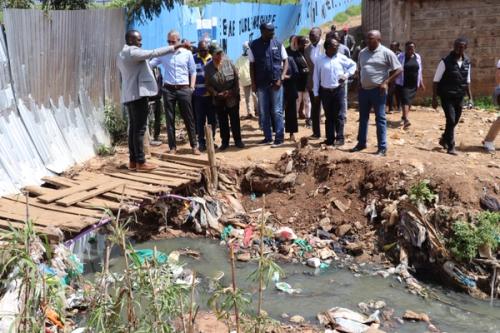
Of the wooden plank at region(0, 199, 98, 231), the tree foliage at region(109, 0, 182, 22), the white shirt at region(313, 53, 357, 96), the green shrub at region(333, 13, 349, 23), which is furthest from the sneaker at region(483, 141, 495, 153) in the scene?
the green shrub at region(333, 13, 349, 23)

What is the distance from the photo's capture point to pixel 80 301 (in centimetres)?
488

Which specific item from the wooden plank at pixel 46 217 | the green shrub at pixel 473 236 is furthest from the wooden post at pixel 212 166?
the green shrub at pixel 473 236

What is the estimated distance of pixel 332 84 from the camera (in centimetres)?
790

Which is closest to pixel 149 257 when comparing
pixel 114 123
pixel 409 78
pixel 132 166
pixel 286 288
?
pixel 286 288

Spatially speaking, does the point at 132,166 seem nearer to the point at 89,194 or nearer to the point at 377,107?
the point at 89,194

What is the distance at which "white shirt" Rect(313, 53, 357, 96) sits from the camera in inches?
311

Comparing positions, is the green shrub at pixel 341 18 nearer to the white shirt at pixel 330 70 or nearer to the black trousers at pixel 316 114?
the black trousers at pixel 316 114

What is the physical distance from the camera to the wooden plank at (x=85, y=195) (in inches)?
236

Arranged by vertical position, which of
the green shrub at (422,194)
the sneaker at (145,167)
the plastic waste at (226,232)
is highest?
the sneaker at (145,167)

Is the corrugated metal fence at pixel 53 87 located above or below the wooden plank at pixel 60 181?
above

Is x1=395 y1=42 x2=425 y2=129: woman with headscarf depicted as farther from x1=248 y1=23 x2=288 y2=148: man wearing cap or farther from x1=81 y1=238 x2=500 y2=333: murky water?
x1=81 y1=238 x2=500 y2=333: murky water

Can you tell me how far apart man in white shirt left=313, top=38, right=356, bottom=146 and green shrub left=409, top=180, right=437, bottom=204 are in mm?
1841

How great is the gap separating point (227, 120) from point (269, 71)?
104 centimetres

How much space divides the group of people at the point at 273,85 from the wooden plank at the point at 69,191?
0.73 m
